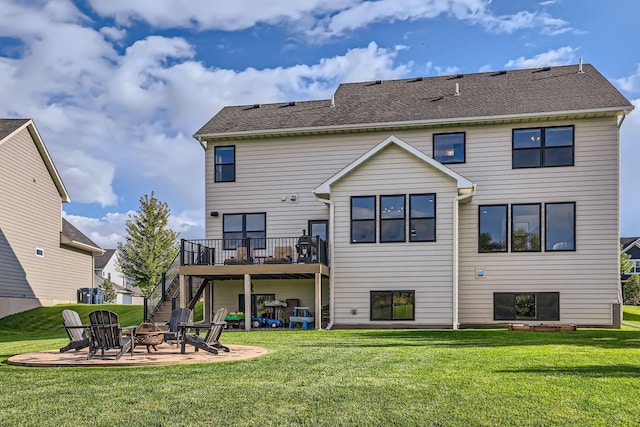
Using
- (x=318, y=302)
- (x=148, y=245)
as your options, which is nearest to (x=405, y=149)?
(x=318, y=302)

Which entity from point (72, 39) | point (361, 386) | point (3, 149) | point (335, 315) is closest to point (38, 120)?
point (3, 149)

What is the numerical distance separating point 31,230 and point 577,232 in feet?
72.3

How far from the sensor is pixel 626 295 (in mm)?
46125

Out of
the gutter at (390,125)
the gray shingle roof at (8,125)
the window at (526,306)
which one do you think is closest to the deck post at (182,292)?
the gutter at (390,125)

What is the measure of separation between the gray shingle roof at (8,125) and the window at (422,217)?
54.2ft

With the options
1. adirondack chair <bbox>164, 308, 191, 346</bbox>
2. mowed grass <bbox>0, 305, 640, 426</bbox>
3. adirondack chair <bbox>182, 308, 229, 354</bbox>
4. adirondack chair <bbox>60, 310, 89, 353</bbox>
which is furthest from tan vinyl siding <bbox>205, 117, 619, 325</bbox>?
adirondack chair <bbox>60, 310, 89, 353</bbox>

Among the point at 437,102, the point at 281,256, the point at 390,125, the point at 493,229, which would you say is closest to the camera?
the point at 281,256

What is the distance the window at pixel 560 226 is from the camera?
19788 mm

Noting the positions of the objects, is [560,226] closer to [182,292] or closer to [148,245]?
[182,292]

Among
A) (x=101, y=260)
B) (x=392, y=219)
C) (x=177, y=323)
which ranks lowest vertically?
(x=101, y=260)

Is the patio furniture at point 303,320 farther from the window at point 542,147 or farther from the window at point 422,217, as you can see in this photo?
the window at point 542,147

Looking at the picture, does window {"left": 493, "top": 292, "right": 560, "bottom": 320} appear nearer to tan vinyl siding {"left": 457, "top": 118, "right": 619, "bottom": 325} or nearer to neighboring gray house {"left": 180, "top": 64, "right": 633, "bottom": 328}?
neighboring gray house {"left": 180, "top": 64, "right": 633, "bottom": 328}

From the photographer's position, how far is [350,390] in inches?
292

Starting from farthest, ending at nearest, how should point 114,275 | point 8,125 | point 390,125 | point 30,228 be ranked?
point 114,275 < point 30,228 < point 8,125 < point 390,125
